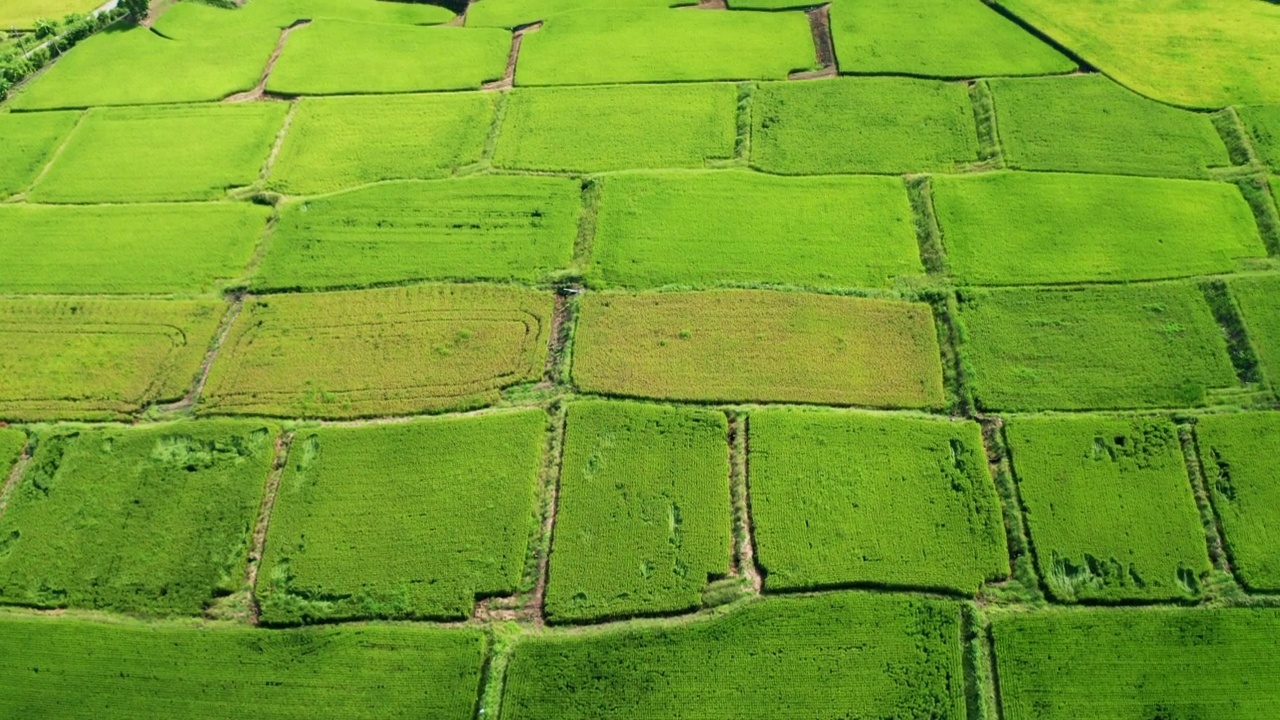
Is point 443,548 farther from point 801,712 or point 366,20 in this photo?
point 366,20

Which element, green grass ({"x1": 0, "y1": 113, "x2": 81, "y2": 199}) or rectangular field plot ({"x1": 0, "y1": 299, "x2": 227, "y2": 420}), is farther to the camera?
green grass ({"x1": 0, "y1": 113, "x2": 81, "y2": 199})

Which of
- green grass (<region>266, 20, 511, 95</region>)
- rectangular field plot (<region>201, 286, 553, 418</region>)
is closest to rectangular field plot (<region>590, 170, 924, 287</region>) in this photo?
rectangular field plot (<region>201, 286, 553, 418</region>)

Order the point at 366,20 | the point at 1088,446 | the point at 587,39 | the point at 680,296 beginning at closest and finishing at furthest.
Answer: the point at 1088,446 → the point at 680,296 → the point at 587,39 → the point at 366,20

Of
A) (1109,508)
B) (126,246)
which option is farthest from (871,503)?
(126,246)

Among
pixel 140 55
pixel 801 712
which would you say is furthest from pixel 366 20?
pixel 801 712

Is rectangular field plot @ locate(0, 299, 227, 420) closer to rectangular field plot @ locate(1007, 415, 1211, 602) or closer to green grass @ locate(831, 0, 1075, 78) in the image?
rectangular field plot @ locate(1007, 415, 1211, 602)
